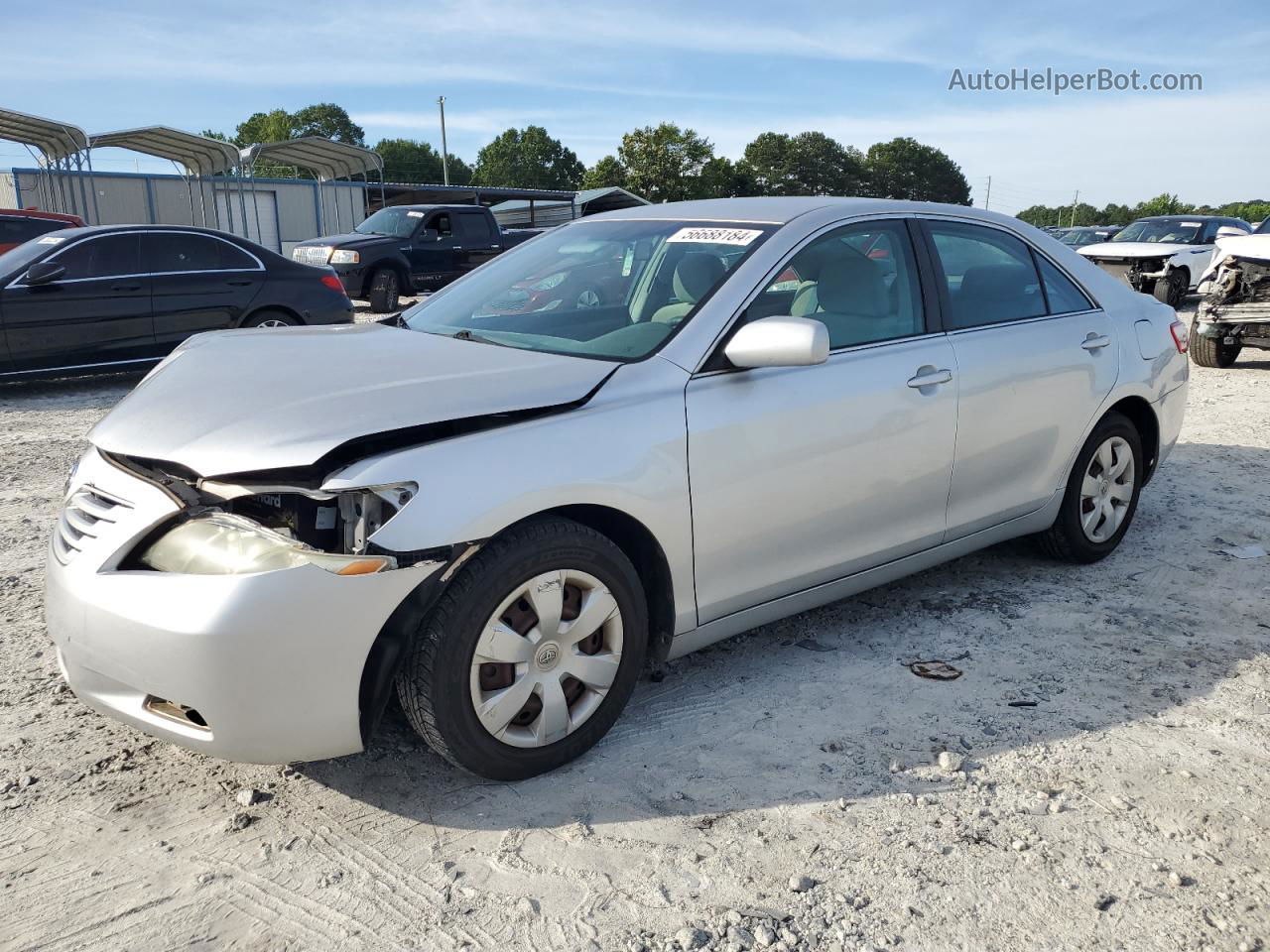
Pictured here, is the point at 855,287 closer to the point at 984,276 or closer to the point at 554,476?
the point at 984,276

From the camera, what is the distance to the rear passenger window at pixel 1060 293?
14.5ft

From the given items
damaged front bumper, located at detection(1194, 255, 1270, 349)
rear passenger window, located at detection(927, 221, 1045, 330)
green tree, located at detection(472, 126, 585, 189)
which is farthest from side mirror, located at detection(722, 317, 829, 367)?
green tree, located at detection(472, 126, 585, 189)

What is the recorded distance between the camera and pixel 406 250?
16.3 meters

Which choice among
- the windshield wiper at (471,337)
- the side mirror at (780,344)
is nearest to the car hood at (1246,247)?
the side mirror at (780,344)

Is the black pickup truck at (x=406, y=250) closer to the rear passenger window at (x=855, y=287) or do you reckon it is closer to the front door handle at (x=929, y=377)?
the rear passenger window at (x=855, y=287)

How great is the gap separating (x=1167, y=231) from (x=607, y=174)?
45949mm

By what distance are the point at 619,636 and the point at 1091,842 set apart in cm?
137

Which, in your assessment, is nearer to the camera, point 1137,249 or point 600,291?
point 600,291

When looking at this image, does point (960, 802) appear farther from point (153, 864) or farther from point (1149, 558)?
point (1149, 558)

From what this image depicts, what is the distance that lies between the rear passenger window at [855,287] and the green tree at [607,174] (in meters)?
57.7

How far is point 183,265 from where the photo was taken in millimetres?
9312

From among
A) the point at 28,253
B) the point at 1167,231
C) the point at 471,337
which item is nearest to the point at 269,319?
the point at 28,253

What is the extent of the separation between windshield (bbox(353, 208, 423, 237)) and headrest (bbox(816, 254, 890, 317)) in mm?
13861

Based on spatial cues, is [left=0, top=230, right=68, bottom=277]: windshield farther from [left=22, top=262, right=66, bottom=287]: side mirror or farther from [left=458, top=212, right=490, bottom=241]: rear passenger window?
[left=458, top=212, right=490, bottom=241]: rear passenger window
